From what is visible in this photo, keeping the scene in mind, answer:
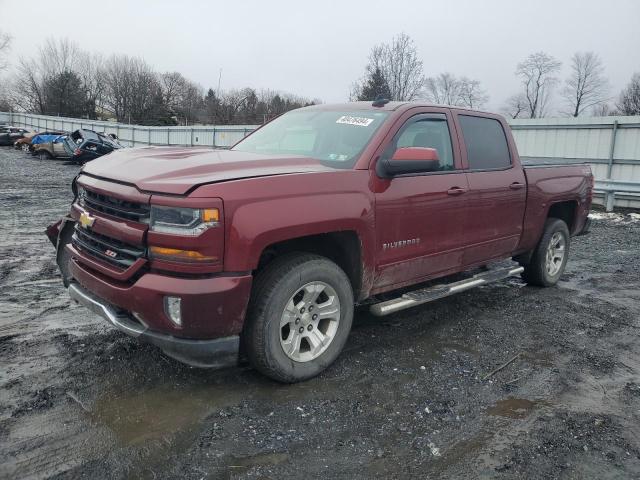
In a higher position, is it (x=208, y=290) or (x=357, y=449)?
(x=208, y=290)

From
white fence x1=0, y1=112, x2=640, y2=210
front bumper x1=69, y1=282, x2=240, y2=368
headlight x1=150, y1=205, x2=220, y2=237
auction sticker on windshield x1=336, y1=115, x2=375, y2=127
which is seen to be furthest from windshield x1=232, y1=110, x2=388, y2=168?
white fence x1=0, y1=112, x2=640, y2=210

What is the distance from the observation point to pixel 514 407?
3.38 meters

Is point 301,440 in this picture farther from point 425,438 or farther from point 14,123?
point 14,123

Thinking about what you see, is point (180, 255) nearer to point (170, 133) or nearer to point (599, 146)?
point (599, 146)

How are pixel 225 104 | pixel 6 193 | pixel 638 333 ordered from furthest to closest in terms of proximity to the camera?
1. pixel 225 104
2. pixel 6 193
3. pixel 638 333

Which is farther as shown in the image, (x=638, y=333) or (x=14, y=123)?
(x=14, y=123)

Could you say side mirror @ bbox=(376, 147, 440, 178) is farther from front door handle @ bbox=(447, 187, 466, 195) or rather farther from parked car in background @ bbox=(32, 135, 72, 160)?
parked car in background @ bbox=(32, 135, 72, 160)

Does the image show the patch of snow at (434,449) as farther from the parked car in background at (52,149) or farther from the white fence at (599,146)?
the parked car in background at (52,149)

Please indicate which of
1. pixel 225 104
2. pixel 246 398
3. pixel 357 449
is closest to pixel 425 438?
pixel 357 449

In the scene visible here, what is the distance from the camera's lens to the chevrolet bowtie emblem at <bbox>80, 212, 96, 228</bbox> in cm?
343

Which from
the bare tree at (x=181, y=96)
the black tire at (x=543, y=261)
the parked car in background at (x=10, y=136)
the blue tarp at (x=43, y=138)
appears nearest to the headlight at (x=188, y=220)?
the black tire at (x=543, y=261)

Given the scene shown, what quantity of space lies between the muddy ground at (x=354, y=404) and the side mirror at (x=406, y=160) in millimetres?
1470

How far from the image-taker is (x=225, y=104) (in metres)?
63.7

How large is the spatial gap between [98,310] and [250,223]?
121cm
